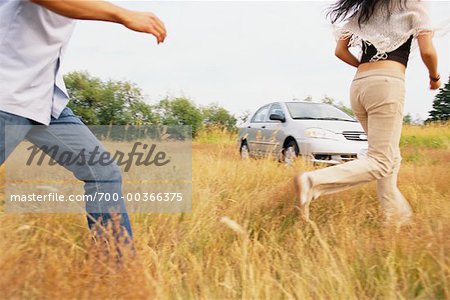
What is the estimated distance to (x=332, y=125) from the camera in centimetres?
826

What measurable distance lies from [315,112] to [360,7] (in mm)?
5623

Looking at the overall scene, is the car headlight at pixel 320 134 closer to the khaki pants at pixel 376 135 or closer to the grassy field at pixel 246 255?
the grassy field at pixel 246 255

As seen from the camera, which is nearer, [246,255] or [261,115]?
[246,255]

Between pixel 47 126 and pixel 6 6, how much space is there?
0.58 metres

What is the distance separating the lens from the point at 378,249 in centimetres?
278

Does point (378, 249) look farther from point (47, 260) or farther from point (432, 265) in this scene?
point (47, 260)

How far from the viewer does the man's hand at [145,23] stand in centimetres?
214

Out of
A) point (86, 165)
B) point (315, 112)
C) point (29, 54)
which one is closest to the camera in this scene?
point (29, 54)

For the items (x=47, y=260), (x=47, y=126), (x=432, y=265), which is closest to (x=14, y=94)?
(x=47, y=126)

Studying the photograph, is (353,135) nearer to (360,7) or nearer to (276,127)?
(276,127)

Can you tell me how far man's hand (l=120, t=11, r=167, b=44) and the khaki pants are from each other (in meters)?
1.52

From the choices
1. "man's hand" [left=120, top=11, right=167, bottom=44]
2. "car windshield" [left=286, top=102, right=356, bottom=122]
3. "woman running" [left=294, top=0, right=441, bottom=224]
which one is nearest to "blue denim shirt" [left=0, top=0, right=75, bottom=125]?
"man's hand" [left=120, top=11, right=167, bottom=44]

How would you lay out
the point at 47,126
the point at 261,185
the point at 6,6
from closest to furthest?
1. the point at 6,6
2. the point at 47,126
3. the point at 261,185

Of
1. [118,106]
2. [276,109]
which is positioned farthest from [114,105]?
[276,109]
